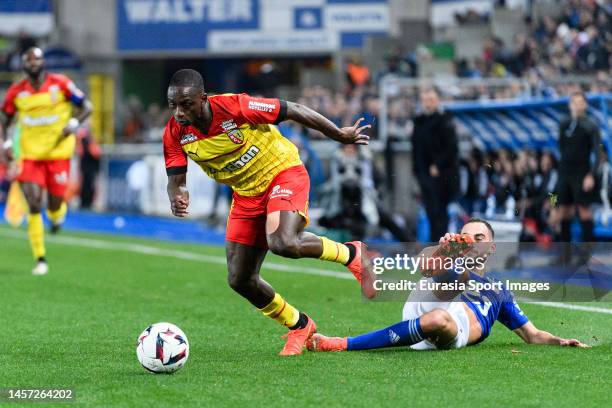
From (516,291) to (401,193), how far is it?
39.2 feet

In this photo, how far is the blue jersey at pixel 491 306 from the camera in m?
8.07

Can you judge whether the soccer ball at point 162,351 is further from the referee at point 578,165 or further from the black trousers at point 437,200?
the black trousers at point 437,200

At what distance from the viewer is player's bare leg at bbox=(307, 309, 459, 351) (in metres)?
7.89

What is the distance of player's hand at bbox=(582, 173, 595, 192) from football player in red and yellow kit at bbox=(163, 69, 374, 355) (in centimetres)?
646

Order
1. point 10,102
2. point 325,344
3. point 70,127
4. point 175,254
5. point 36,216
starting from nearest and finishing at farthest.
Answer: point 325,344 → point 70,127 → point 36,216 → point 10,102 → point 175,254

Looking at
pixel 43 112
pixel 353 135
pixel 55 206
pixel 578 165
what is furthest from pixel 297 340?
pixel 55 206

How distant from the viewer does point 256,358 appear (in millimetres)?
8180

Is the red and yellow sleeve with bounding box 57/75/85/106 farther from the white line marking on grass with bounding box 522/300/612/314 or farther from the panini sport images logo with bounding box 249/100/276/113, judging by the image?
the panini sport images logo with bounding box 249/100/276/113

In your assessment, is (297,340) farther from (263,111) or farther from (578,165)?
(578,165)

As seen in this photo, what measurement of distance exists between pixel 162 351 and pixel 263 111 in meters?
1.76

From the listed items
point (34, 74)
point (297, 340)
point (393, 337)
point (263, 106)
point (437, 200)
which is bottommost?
point (437, 200)

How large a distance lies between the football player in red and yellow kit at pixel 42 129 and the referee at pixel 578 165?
5.47 meters

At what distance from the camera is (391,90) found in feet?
71.2

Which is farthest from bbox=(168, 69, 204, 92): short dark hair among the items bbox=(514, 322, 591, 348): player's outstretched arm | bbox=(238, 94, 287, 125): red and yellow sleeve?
bbox=(514, 322, 591, 348): player's outstretched arm
